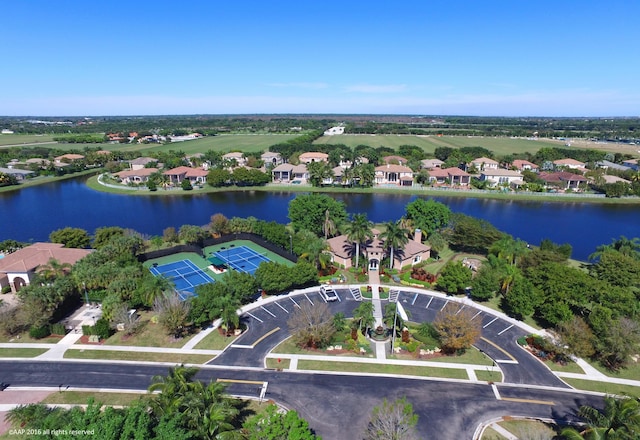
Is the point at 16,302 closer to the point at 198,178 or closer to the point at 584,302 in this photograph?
the point at 584,302

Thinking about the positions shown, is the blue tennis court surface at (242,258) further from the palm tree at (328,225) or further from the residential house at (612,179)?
the residential house at (612,179)

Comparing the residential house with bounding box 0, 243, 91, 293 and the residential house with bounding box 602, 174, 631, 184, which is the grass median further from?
the residential house with bounding box 602, 174, 631, 184

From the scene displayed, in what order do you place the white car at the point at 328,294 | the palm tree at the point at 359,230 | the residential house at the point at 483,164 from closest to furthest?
the white car at the point at 328,294 < the palm tree at the point at 359,230 < the residential house at the point at 483,164

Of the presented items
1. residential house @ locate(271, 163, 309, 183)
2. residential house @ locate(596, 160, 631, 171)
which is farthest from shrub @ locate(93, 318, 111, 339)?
residential house @ locate(596, 160, 631, 171)

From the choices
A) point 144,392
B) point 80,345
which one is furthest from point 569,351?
point 80,345

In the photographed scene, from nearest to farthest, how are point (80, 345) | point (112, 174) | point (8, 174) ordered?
point (80, 345) < point (8, 174) < point (112, 174)

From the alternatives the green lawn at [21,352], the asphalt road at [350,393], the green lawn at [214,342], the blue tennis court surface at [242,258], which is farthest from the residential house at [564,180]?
the green lawn at [21,352]
